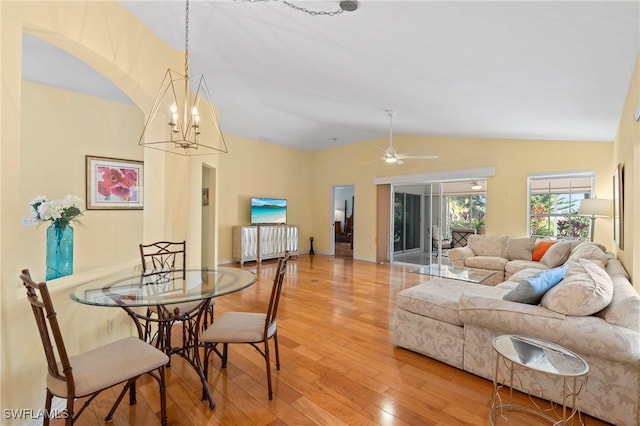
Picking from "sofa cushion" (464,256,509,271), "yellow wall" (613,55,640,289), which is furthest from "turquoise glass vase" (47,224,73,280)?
"sofa cushion" (464,256,509,271)

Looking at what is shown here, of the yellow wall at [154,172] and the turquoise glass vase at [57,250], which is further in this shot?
the turquoise glass vase at [57,250]

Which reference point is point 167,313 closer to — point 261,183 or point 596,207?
point 596,207

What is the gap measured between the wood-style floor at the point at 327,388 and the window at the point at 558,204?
4.13 metres

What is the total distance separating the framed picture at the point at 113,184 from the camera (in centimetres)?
424

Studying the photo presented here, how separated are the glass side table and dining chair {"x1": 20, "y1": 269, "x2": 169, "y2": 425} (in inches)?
78.7

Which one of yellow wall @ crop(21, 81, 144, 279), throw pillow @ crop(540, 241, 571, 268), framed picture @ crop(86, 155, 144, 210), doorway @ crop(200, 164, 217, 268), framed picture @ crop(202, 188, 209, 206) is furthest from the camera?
framed picture @ crop(202, 188, 209, 206)

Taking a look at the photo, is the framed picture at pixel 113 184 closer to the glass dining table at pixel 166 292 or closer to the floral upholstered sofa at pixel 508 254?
the glass dining table at pixel 166 292

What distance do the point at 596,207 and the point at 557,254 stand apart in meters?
0.85

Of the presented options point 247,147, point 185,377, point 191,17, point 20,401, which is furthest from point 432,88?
point 247,147

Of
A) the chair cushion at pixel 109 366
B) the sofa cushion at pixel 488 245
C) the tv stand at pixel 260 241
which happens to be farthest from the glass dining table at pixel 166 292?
Result: the sofa cushion at pixel 488 245

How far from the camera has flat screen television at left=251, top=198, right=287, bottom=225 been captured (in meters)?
7.57

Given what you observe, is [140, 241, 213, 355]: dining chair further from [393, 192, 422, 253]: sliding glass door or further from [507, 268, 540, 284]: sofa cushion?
[393, 192, 422, 253]: sliding glass door

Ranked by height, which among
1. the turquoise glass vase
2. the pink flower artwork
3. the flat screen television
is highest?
the pink flower artwork

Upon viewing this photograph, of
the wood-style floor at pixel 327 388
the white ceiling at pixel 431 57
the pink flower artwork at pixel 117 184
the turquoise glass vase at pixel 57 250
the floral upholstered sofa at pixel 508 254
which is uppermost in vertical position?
the white ceiling at pixel 431 57
